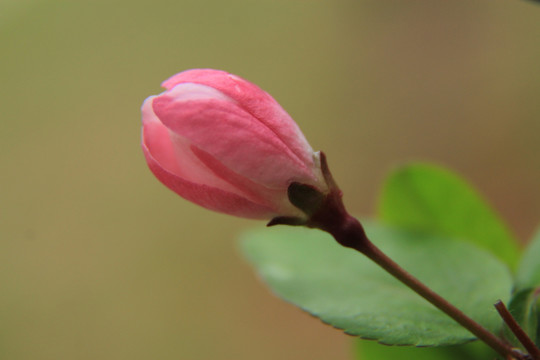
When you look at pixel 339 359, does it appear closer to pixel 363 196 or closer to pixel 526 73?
pixel 363 196

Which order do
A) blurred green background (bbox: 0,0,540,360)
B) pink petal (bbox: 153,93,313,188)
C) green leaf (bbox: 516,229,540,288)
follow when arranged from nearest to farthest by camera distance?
pink petal (bbox: 153,93,313,188) → green leaf (bbox: 516,229,540,288) → blurred green background (bbox: 0,0,540,360)

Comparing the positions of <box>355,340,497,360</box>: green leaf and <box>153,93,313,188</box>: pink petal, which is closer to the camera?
A: <box>153,93,313,188</box>: pink petal

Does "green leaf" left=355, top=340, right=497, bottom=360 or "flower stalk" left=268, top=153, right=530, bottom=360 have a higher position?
"flower stalk" left=268, top=153, right=530, bottom=360

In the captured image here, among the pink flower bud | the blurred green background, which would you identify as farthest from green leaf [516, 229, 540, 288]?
the blurred green background

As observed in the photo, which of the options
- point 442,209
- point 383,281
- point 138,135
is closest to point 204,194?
point 383,281

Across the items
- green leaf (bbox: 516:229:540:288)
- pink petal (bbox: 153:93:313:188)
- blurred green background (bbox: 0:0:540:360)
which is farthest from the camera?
blurred green background (bbox: 0:0:540:360)

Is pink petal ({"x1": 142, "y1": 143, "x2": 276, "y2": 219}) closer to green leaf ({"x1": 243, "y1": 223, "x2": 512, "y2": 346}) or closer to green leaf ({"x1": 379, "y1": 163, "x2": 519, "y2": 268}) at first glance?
green leaf ({"x1": 243, "y1": 223, "x2": 512, "y2": 346})
